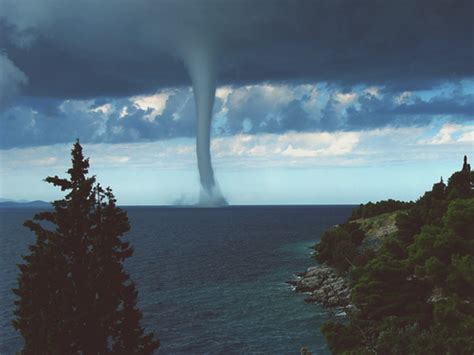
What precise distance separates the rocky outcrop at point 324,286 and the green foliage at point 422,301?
307 inches

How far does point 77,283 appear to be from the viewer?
2666 centimetres

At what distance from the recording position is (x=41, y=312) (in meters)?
25.1

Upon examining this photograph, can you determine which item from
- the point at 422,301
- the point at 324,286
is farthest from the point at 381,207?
the point at 422,301

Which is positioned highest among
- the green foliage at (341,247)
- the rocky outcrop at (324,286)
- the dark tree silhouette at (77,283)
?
the dark tree silhouette at (77,283)

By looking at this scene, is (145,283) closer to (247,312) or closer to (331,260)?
(247,312)

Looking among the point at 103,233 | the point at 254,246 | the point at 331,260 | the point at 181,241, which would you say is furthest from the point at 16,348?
the point at 181,241

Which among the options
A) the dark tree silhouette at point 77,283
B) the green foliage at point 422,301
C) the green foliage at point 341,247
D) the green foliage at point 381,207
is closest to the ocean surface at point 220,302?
the green foliage at point 422,301

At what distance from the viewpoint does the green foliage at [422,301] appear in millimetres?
28875

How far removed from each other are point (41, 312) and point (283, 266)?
8105cm

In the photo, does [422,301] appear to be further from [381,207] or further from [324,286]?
[381,207]

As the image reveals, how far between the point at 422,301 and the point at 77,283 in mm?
28769

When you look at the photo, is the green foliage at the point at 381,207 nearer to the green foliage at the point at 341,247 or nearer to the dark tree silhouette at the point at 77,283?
the green foliage at the point at 341,247

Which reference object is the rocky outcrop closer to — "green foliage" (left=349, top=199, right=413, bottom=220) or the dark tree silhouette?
the dark tree silhouette

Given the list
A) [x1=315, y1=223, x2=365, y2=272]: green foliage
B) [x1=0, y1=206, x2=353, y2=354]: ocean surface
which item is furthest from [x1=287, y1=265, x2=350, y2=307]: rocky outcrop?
[x1=315, y1=223, x2=365, y2=272]: green foliage
